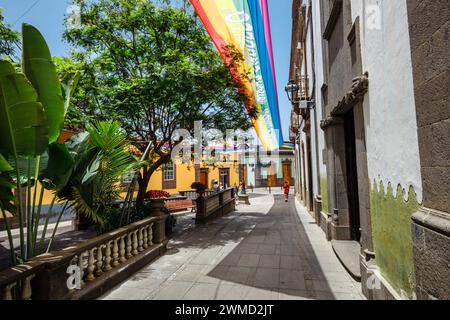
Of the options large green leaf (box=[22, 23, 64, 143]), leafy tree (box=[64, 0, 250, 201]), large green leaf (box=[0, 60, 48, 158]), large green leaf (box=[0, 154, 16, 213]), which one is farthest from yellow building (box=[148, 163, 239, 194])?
large green leaf (box=[0, 60, 48, 158])

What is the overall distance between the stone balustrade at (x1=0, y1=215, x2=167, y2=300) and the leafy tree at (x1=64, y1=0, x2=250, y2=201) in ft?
9.89

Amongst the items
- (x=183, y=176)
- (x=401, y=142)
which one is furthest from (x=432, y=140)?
(x=183, y=176)

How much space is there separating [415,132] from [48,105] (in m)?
4.50

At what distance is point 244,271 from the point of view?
16.2 ft

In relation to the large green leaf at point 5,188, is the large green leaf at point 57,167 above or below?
above

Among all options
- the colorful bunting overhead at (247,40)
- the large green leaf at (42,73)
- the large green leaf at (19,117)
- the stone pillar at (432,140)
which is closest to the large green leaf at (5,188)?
the large green leaf at (19,117)

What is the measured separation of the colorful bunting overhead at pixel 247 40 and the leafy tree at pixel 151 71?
39cm

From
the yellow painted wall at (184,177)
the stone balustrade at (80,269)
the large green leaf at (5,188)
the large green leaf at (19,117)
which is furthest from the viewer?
the yellow painted wall at (184,177)

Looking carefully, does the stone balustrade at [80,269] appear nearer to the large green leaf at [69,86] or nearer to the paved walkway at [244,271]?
the paved walkway at [244,271]

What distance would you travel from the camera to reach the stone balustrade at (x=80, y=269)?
3.03 metres

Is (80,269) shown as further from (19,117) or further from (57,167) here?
(19,117)
